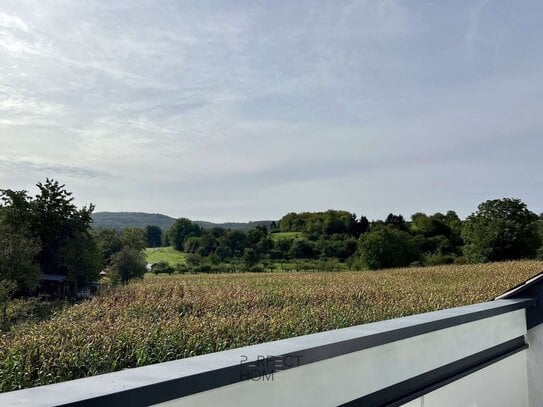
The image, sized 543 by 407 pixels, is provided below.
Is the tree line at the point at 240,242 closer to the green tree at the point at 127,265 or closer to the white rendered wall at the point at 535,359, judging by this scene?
the green tree at the point at 127,265

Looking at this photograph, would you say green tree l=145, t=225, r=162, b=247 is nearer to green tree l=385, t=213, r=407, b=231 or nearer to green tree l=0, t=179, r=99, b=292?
green tree l=0, t=179, r=99, b=292

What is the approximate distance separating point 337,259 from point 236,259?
941 cm

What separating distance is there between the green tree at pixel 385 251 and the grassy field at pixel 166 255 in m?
15.0

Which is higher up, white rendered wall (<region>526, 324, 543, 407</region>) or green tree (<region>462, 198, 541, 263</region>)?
green tree (<region>462, 198, 541, 263</region>)

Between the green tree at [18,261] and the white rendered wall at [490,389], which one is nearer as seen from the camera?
the white rendered wall at [490,389]

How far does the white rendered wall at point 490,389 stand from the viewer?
1.50 m

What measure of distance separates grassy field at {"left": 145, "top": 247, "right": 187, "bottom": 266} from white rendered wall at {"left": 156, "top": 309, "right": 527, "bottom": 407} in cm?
3840

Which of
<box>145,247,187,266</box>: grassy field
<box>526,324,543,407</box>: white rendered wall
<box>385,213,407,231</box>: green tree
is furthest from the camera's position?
<box>385,213,407,231</box>: green tree

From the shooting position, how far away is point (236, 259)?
43.8 m

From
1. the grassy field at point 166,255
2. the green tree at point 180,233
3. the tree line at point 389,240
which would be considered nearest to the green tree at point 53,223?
the grassy field at point 166,255

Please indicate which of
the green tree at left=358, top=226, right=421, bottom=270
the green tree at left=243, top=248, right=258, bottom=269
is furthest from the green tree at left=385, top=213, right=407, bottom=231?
the green tree at left=243, top=248, right=258, bottom=269

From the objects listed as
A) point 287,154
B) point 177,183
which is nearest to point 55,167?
point 177,183

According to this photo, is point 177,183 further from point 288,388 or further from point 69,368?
point 288,388

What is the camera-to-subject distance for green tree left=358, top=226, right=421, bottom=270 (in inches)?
1547
